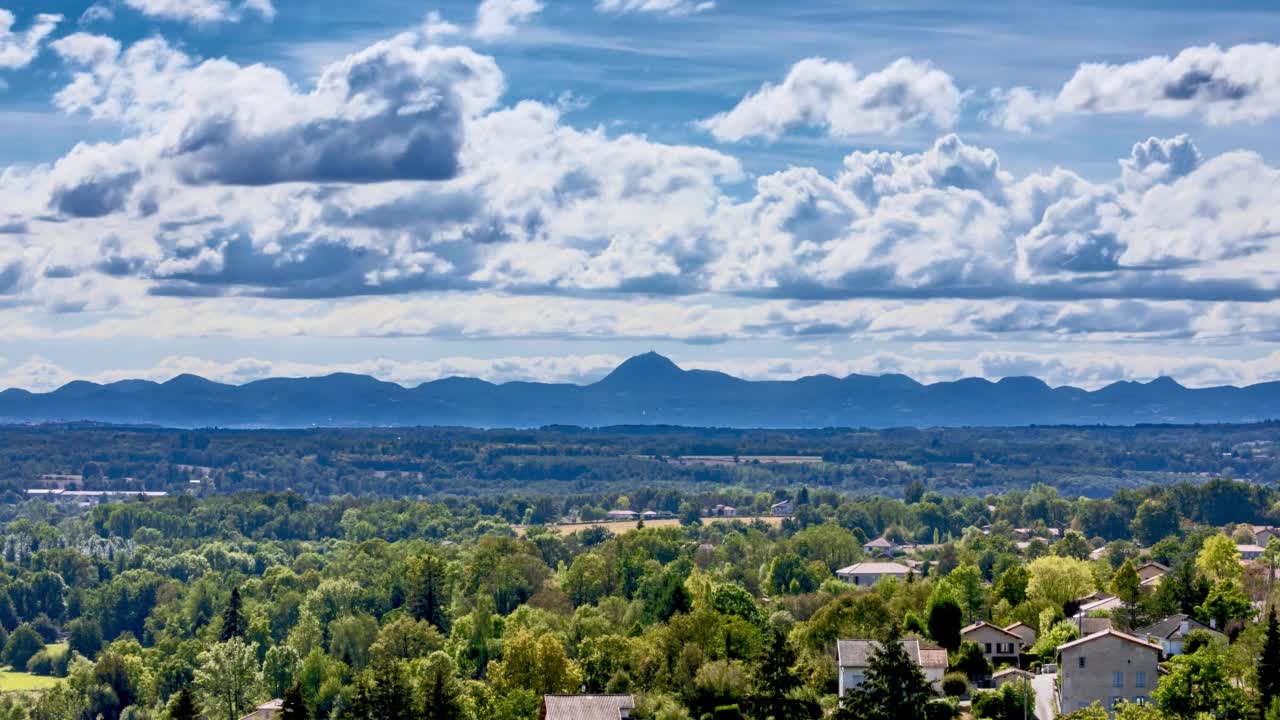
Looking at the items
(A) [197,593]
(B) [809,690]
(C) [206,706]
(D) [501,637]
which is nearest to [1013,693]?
(B) [809,690]

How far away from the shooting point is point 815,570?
16738cm

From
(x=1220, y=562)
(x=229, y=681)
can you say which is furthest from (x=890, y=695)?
(x=229, y=681)

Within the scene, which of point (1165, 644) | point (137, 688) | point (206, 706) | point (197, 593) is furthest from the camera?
point (197, 593)

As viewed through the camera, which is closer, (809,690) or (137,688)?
(809,690)

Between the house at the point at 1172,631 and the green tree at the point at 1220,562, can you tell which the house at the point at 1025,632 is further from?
the green tree at the point at 1220,562

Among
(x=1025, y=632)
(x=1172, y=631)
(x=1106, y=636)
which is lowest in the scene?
(x=1025, y=632)

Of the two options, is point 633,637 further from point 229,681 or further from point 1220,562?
point 1220,562

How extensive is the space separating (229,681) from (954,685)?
4990cm

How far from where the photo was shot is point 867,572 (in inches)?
6885

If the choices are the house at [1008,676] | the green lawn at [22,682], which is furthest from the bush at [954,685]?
the green lawn at [22,682]

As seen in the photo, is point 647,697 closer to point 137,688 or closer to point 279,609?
point 137,688

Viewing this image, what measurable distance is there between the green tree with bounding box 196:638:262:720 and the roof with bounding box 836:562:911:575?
69.5 metres

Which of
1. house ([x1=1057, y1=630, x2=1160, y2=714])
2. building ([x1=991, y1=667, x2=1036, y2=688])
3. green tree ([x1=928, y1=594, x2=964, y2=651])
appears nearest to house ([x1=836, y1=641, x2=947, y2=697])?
building ([x1=991, y1=667, x2=1036, y2=688])

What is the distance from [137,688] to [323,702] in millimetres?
29838
